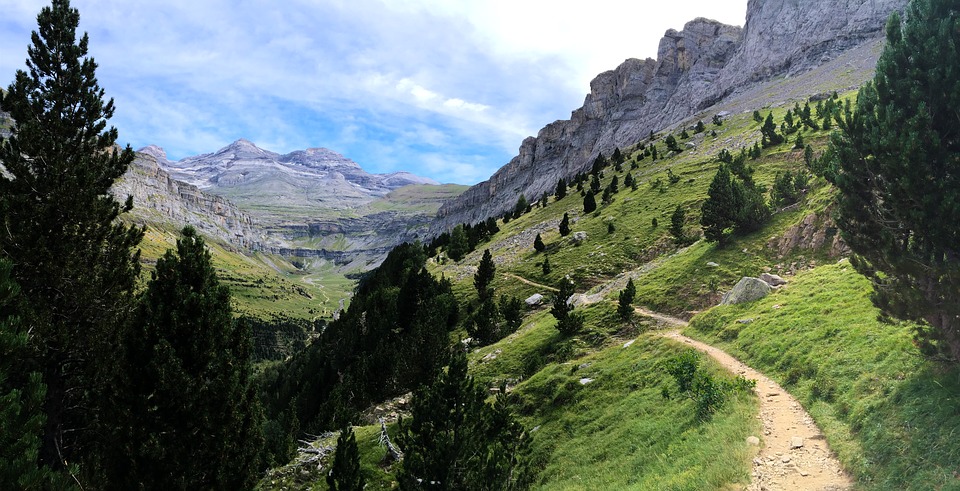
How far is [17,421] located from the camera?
338 inches

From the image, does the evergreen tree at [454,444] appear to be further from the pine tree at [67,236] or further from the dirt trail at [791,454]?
the pine tree at [67,236]

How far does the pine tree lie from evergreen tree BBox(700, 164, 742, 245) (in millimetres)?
44336

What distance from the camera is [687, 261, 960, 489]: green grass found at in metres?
11.2

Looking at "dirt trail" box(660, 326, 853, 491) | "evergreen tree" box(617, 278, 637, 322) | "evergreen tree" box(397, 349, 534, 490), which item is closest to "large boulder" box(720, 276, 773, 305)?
"evergreen tree" box(617, 278, 637, 322)

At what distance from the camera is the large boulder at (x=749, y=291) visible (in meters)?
29.7

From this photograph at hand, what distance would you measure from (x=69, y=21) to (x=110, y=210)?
784 centimetres

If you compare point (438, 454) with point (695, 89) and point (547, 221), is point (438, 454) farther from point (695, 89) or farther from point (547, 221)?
point (695, 89)

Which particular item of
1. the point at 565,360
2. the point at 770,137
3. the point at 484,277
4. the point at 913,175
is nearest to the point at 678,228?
the point at 484,277

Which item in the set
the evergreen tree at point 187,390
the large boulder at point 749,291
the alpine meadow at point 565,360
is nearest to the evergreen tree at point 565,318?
the alpine meadow at point 565,360

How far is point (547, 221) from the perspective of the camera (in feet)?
292

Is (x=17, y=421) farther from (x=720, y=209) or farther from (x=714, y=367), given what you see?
(x=720, y=209)

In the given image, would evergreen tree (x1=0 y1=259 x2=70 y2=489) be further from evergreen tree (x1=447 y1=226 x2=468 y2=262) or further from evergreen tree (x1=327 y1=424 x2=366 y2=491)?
evergreen tree (x1=447 y1=226 x2=468 y2=262)

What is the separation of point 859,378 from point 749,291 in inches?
615

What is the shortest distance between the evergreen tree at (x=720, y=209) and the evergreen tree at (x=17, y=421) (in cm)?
4610
